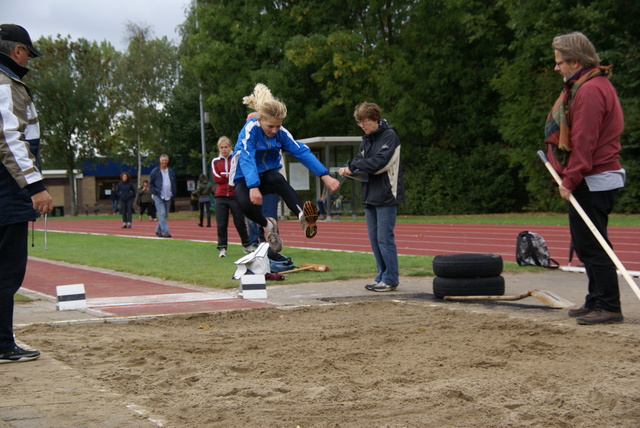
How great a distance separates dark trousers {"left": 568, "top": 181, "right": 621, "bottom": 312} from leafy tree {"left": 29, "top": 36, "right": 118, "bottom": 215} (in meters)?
45.5

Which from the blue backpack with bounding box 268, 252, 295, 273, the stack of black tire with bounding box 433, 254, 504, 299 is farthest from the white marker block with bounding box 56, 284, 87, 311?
the stack of black tire with bounding box 433, 254, 504, 299

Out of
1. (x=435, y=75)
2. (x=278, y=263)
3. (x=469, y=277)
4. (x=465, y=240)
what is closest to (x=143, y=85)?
(x=435, y=75)

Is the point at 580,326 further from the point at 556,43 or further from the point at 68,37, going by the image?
the point at 68,37

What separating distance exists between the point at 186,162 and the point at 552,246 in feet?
129

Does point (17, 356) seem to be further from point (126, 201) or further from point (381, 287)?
point (126, 201)

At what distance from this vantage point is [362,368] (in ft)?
14.5

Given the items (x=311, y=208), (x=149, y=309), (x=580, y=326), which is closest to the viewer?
(x=580, y=326)

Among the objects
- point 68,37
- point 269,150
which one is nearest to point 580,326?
point 269,150

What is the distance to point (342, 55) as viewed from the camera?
3325cm

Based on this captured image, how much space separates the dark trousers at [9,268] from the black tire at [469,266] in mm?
4093

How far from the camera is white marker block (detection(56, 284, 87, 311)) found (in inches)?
286

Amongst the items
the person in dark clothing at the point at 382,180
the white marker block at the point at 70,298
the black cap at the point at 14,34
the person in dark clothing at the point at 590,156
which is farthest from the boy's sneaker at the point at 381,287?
the black cap at the point at 14,34

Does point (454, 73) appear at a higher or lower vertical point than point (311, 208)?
higher

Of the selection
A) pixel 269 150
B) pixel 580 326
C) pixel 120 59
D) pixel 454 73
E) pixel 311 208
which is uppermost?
pixel 120 59
